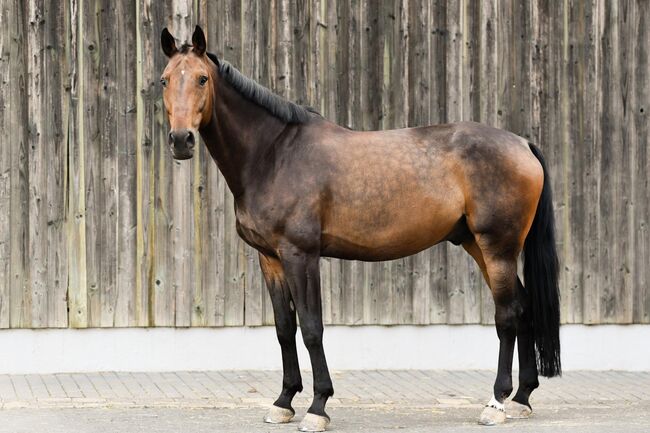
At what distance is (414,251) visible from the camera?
777 centimetres

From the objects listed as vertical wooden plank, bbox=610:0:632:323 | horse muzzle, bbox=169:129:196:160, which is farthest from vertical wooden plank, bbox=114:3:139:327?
vertical wooden plank, bbox=610:0:632:323

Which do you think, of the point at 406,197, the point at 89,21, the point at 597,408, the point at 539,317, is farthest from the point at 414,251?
the point at 89,21

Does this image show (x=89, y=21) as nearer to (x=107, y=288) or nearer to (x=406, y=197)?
(x=107, y=288)

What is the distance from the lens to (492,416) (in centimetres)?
732

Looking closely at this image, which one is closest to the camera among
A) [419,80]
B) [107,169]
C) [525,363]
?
[525,363]

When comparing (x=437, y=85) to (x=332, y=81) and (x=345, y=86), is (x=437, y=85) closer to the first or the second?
(x=345, y=86)

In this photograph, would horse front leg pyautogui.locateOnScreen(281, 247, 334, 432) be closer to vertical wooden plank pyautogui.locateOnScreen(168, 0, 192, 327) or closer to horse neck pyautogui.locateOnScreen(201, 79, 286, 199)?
horse neck pyautogui.locateOnScreen(201, 79, 286, 199)

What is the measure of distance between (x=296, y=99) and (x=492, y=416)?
3378 mm

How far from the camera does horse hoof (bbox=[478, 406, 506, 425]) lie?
24.0 ft

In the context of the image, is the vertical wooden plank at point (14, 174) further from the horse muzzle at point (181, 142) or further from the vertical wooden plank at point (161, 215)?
the horse muzzle at point (181, 142)

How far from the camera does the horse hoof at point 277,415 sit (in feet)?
24.1

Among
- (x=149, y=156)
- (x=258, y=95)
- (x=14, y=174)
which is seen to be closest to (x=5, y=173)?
(x=14, y=174)

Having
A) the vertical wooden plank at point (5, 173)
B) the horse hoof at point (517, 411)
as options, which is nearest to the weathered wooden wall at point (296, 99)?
the vertical wooden plank at point (5, 173)

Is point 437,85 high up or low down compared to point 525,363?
up
